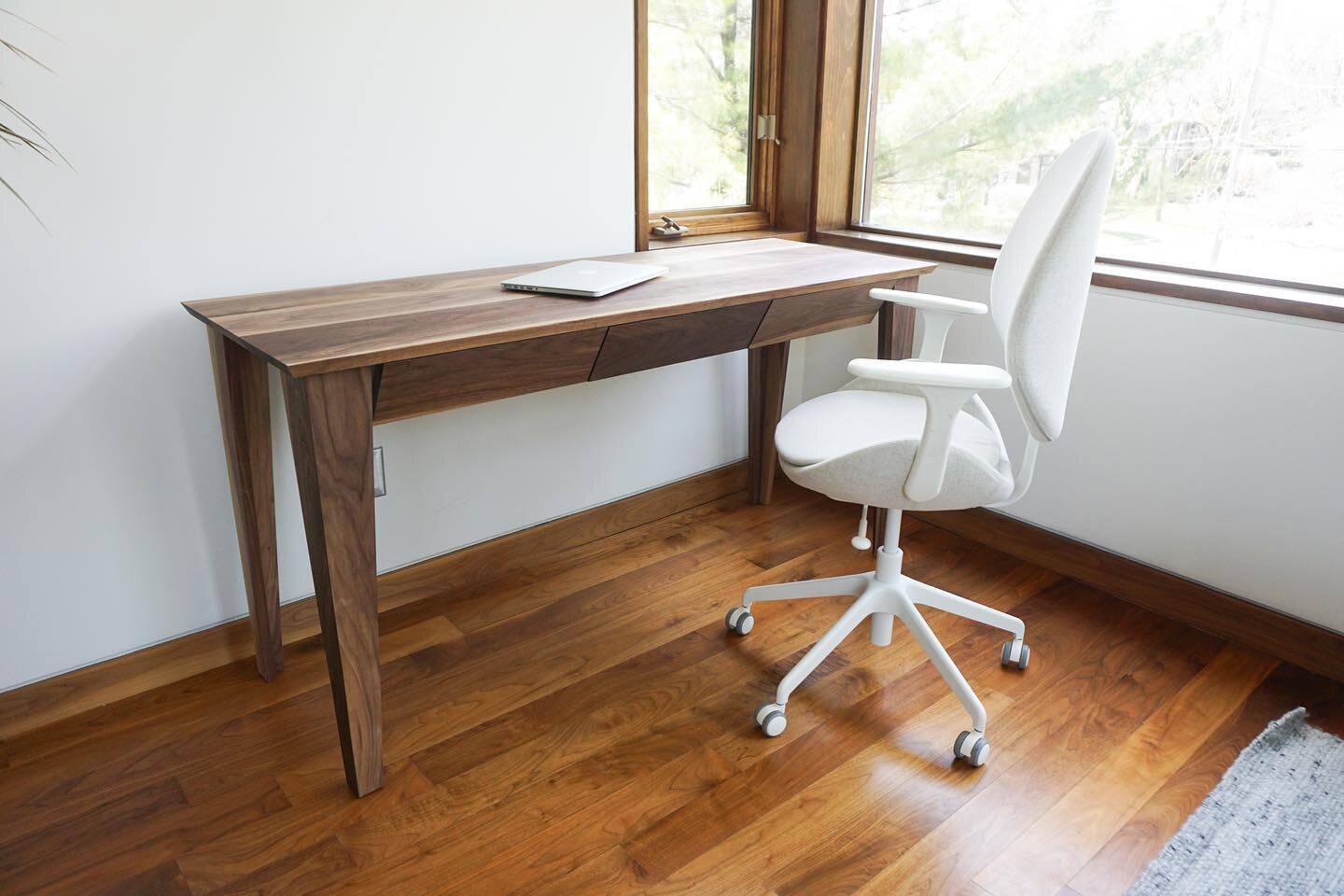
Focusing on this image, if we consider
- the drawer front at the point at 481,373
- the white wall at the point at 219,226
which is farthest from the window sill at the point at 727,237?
the drawer front at the point at 481,373

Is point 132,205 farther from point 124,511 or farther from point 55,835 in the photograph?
point 55,835

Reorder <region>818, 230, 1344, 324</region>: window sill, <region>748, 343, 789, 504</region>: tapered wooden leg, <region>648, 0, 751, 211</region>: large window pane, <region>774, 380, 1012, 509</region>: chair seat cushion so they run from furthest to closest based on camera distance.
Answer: <region>748, 343, 789, 504</region>: tapered wooden leg → <region>648, 0, 751, 211</region>: large window pane → <region>818, 230, 1344, 324</region>: window sill → <region>774, 380, 1012, 509</region>: chair seat cushion

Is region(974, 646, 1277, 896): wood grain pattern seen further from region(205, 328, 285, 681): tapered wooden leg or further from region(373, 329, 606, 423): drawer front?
region(205, 328, 285, 681): tapered wooden leg

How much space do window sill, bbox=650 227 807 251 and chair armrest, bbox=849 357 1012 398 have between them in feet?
3.46

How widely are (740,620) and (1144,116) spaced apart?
141 centimetres

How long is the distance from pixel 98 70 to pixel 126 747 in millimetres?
1156

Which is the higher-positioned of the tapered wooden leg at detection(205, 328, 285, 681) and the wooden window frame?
the wooden window frame

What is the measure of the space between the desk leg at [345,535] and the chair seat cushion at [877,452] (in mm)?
711

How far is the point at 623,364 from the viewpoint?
5.44 ft

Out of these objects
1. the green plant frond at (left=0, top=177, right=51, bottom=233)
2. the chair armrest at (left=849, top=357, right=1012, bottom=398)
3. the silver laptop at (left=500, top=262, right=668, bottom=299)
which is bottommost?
the chair armrest at (left=849, top=357, right=1012, bottom=398)

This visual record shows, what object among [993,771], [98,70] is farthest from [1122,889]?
[98,70]

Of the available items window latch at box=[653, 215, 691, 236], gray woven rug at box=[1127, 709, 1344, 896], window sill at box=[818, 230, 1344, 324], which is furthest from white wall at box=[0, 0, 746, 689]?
gray woven rug at box=[1127, 709, 1344, 896]

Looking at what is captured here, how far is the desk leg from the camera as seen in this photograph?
4.20ft

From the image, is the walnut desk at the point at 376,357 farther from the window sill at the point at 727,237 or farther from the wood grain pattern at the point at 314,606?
the window sill at the point at 727,237
